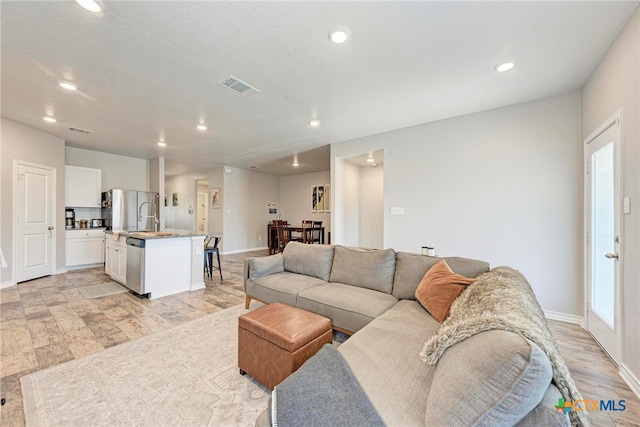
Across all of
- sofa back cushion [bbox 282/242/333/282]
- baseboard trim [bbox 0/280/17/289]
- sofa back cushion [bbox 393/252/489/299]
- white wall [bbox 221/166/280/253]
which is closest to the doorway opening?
sofa back cushion [bbox 282/242/333/282]

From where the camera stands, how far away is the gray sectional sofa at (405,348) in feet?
2.31

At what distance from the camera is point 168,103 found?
3156mm

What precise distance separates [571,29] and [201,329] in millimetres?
4161

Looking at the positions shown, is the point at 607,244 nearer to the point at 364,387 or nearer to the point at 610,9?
the point at 610,9

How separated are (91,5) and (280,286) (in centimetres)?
267

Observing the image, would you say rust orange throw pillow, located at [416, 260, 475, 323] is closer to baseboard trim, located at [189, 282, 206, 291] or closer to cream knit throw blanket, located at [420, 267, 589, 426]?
cream knit throw blanket, located at [420, 267, 589, 426]

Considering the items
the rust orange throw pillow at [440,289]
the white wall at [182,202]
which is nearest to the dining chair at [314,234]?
the white wall at [182,202]

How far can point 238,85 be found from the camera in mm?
2721

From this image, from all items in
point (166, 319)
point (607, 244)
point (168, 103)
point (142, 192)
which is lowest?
point (166, 319)

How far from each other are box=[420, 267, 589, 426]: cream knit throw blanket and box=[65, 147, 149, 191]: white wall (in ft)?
24.1

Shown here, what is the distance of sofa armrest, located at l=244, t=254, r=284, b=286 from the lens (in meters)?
2.93

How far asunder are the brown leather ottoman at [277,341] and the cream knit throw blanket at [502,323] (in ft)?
2.37

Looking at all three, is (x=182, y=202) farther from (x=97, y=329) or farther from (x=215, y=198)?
(x=97, y=329)

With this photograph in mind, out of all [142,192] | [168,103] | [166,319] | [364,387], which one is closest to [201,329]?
[166,319]
